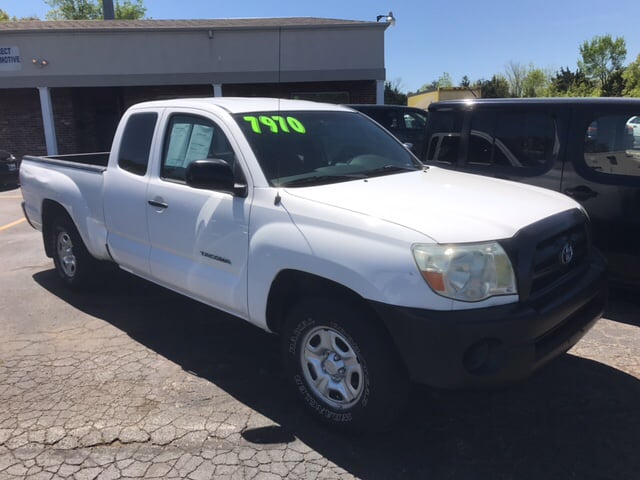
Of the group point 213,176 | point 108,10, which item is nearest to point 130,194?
point 213,176

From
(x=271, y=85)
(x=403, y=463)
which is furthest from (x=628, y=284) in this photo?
(x=271, y=85)

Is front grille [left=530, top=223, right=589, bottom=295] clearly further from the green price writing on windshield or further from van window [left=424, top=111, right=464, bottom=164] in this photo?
van window [left=424, top=111, right=464, bottom=164]

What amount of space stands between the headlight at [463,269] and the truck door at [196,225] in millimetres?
A: 1227

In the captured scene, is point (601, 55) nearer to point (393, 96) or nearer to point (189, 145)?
point (393, 96)

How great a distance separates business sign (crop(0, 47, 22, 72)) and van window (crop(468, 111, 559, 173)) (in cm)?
1826

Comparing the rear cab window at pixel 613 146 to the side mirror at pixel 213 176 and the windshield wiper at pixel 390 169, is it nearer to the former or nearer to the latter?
the windshield wiper at pixel 390 169

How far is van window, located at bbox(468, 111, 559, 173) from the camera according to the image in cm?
500

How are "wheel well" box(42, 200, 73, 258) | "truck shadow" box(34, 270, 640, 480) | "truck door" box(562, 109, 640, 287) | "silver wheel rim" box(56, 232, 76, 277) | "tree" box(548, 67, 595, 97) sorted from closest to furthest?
1. "truck shadow" box(34, 270, 640, 480)
2. "truck door" box(562, 109, 640, 287)
3. "silver wheel rim" box(56, 232, 76, 277)
4. "wheel well" box(42, 200, 73, 258)
5. "tree" box(548, 67, 595, 97)

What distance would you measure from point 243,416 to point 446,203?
1.76 metres

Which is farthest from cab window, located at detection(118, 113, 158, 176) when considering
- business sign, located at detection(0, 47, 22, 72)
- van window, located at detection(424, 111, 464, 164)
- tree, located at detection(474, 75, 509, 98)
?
tree, located at detection(474, 75, 509, 98)

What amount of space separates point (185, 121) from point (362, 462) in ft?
8.88

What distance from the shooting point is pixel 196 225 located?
3.71 metres

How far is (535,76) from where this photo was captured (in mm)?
78438

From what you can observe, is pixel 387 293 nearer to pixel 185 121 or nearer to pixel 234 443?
pixel 234 443
